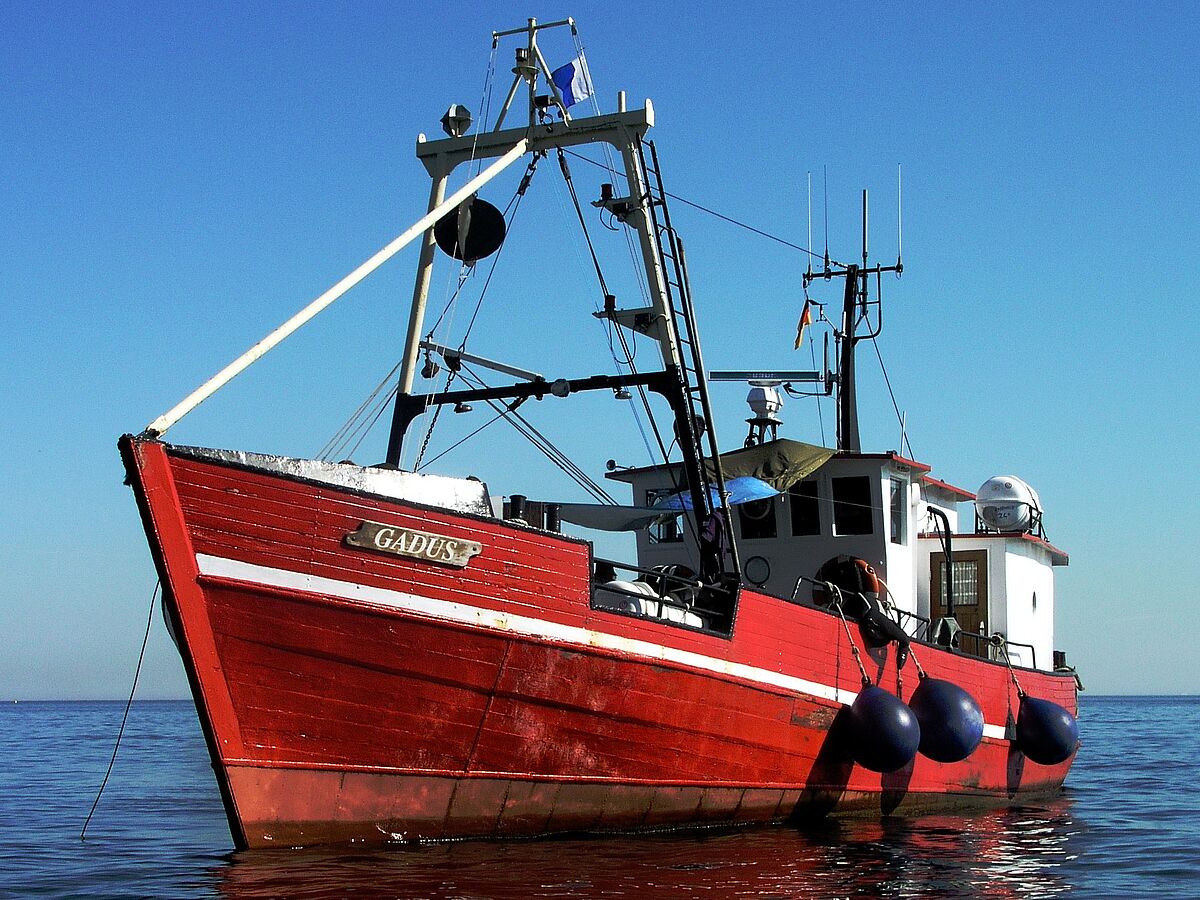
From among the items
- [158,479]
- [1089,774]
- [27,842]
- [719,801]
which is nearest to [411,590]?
[158,479]

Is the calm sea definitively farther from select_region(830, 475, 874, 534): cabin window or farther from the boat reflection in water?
select_region(830, 475, 874, 534): cabin window

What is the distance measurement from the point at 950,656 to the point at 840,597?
2398mm

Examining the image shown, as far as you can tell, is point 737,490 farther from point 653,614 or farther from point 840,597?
point 653,614

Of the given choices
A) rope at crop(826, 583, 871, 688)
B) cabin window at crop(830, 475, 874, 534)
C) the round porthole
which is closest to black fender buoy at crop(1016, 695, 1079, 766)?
cabin window at crop(830, 475, 874, 534)

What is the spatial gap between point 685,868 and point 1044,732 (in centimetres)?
793

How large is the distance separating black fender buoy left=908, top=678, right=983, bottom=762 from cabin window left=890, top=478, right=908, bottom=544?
9.68ft

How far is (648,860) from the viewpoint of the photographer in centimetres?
1015

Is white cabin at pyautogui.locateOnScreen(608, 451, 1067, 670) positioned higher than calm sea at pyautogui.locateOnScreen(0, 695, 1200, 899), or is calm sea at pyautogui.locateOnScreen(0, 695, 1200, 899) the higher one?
white cabin at pyautogui.locateOnScreen(608, 451, 1067, 670)

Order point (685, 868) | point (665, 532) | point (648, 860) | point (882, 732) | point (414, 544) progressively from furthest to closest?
1. point (665, 532)
2. point (882, 732)
3. point (648, 860)
4. point (685, 868)
5. point (414, 544)

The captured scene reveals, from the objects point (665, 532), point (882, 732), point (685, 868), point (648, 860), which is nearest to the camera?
point (685, 868)

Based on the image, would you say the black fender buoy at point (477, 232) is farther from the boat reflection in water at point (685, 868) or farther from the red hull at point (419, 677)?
the boat reflection in water at point (685, 868)

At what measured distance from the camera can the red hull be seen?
30.7ft

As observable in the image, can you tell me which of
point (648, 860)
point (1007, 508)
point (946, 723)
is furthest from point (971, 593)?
point (648, 860)

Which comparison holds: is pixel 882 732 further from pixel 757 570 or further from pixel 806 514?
pixel 806 514
